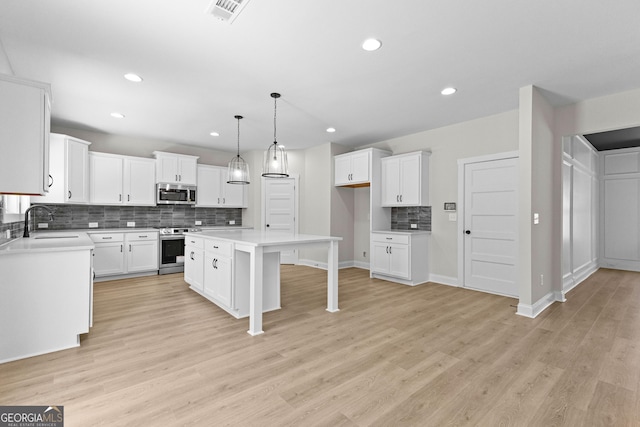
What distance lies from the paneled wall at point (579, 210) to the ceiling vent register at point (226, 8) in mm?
4386

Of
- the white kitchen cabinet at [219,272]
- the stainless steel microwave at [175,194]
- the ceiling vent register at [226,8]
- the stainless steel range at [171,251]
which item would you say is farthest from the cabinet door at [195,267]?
the ceiling vent register at [226,8]

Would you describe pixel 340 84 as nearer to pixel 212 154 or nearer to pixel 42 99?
pixel 42 99

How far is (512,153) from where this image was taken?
165 inches

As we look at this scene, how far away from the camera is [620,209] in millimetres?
6297

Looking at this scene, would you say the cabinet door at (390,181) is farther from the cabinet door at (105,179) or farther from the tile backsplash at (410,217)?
the cabinet door at (105,179)

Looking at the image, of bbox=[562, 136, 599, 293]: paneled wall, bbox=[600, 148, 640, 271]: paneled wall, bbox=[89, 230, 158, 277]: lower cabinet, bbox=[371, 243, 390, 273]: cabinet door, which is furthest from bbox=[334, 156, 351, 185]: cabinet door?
bbox=[600, 148, 640, 271]: paneled wall

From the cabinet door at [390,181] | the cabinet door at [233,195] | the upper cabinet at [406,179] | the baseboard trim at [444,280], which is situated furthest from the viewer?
the cabinet door at [233,195]

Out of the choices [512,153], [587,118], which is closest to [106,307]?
[512,153]

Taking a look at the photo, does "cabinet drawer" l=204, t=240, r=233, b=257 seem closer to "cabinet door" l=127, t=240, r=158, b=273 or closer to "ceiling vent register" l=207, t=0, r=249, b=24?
"ceiling vent register" l=207, t=0, r=249, b=24

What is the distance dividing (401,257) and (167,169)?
4.67 meters

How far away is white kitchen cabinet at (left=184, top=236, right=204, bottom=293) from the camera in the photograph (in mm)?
4066

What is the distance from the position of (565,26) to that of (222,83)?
3193mm

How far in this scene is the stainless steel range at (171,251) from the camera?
5.64 metres

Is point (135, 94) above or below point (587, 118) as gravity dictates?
above
